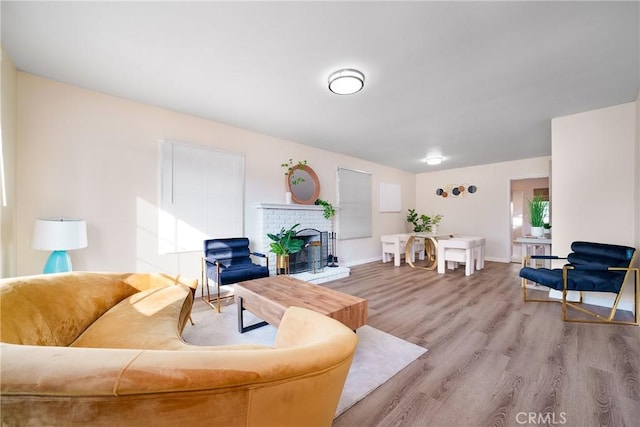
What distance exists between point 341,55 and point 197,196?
2599 millimetres

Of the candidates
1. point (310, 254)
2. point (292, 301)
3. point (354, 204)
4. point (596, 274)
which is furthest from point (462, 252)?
point (292, 301)

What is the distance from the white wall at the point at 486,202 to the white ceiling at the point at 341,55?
289cm

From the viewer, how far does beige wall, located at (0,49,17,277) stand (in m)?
2.05

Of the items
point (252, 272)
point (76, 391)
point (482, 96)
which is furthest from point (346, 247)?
point (76, 391)

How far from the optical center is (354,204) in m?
5.75

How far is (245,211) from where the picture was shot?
3932 millimetres

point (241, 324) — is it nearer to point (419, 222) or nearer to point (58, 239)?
point (58, 239)

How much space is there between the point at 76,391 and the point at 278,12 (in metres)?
2.14

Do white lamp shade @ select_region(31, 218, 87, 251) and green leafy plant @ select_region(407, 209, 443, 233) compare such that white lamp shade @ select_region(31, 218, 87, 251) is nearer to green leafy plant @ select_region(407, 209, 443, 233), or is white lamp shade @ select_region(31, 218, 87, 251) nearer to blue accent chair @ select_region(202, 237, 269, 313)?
blue accent chair @ select_region(202, 237, 269, 313)

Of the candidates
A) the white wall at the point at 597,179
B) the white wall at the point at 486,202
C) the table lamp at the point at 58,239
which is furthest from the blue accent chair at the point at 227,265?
the white wall at the point at 486,202

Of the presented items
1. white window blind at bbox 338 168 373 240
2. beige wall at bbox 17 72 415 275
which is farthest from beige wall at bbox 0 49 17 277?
white window blind at bbox 338 168 373 240

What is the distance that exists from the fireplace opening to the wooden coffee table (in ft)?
6.37

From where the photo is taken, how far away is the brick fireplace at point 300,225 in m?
4.04

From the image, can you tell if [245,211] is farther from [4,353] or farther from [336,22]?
[4,353]
